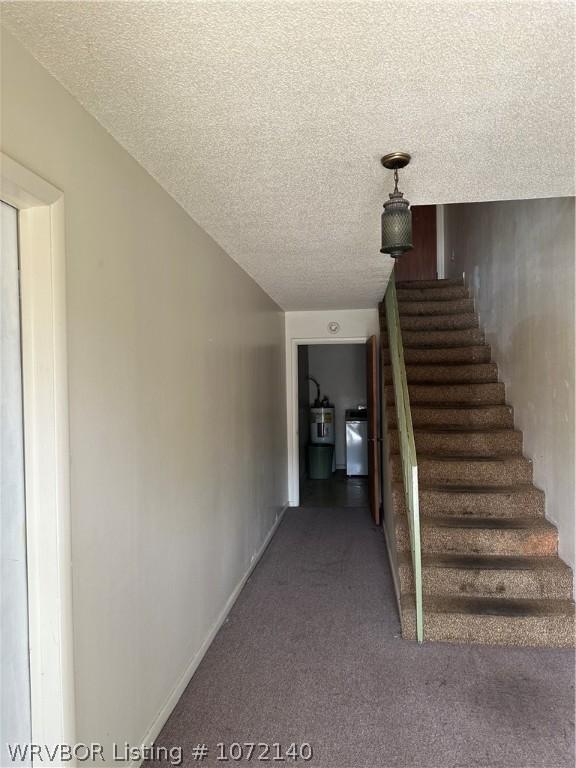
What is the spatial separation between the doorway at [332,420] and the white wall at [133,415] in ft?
13.4

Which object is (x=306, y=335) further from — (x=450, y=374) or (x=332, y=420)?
(x=332, y=420)

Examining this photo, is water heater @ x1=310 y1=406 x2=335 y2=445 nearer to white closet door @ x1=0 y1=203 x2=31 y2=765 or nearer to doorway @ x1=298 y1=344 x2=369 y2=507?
doorway @ x1=298 y1=344 x2=369 y2=507

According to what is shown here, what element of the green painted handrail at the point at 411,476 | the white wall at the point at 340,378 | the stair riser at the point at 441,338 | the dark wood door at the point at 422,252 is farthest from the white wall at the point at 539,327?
the white wall at the point at 340,378

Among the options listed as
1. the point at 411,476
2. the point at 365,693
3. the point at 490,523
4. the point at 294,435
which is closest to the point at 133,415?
the point at 411,476

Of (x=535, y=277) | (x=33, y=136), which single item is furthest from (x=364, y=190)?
(x=535, y=277)

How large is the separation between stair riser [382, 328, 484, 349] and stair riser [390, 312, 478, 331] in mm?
103

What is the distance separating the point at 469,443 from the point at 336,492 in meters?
2.94

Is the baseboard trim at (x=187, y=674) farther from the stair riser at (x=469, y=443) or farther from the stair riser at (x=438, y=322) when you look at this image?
the stair riser at (x=438, y=322)

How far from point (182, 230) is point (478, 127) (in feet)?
4.57

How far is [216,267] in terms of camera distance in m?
2.88

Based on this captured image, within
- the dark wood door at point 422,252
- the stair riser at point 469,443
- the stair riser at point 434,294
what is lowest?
the stair riser at point 469,443

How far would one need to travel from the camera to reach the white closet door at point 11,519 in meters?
1.22

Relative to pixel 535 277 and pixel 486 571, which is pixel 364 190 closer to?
pixel 535 277

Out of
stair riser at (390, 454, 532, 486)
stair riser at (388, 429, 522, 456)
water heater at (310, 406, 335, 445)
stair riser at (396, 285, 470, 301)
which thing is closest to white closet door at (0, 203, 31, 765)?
stair riser at (390, 454, 532, 486)
